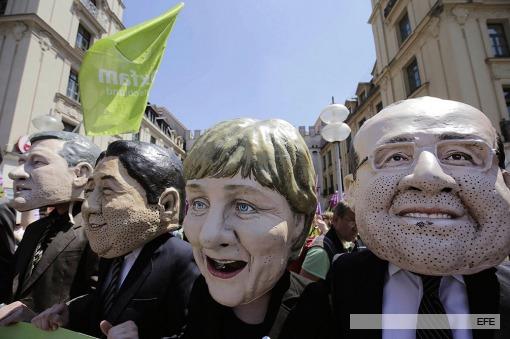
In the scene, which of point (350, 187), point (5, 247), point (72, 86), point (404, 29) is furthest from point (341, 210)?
point (72, 86)

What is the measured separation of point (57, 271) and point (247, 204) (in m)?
1.38

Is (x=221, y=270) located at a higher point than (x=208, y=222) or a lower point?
lower

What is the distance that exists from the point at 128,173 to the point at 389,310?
130cm

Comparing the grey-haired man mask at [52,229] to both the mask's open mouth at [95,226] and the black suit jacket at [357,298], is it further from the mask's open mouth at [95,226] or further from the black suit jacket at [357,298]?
the black suit jacket at [357,298]

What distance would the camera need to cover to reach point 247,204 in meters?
1.08

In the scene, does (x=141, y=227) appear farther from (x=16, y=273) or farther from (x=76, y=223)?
(x=16, y=273)

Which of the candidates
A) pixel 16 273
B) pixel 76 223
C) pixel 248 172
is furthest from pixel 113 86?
pixel 248 172

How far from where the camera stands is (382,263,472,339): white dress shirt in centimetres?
93

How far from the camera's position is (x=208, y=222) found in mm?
1039

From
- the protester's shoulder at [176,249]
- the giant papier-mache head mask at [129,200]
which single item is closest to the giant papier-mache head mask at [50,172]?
the giant papier-mache head mask at [129,200]

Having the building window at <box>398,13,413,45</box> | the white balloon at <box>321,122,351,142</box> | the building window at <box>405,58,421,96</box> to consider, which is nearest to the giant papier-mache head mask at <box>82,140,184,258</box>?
the white balloon at <box>321,122,351,142</box>

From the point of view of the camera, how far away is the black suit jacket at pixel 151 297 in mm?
1353

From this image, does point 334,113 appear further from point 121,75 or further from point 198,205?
point 198,205

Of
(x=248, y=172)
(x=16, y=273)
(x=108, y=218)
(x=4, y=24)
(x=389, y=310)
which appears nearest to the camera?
(x=389, y=310)
